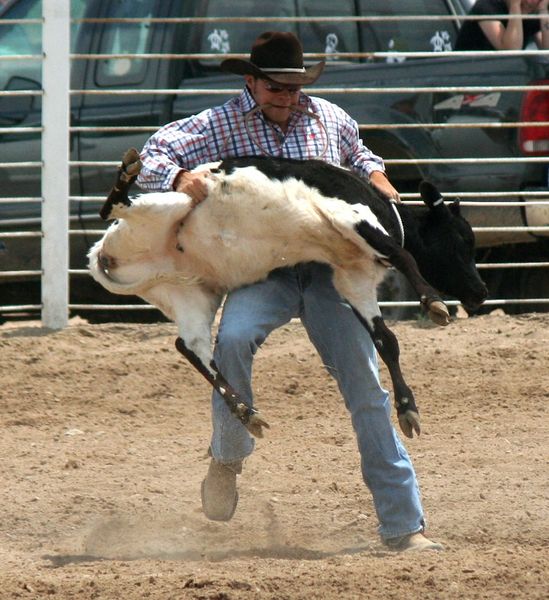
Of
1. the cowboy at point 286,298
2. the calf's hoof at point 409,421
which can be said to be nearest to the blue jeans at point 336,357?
the cowboy at point 286,298

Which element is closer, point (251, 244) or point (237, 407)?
point (237, 407)

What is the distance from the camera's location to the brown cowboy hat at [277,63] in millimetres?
4828

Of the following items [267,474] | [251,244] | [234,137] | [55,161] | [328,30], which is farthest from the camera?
[328,30]

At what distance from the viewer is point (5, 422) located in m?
6.98

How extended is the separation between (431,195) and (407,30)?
3.77 m

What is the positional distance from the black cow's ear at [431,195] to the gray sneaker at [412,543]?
4.32ft

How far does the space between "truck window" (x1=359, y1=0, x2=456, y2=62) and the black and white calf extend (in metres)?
3.92

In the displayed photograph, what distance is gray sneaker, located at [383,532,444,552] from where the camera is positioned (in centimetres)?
493

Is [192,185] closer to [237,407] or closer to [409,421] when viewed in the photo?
[237,407]

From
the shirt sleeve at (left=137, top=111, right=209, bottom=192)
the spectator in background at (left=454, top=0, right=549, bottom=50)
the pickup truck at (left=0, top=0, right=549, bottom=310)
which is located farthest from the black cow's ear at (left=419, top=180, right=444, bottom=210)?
the spectator in background at (left=454, top=0, right=549, bottom=50)

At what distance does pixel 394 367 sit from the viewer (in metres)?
4.95

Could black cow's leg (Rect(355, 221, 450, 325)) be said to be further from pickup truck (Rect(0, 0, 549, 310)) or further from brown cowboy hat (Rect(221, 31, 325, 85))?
pickup truck (Rect(0, 0, 549, 310))

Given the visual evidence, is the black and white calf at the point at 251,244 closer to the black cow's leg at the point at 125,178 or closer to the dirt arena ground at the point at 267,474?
the black cow's leg at the point at 125,178

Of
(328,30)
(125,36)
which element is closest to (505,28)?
(328,30)
